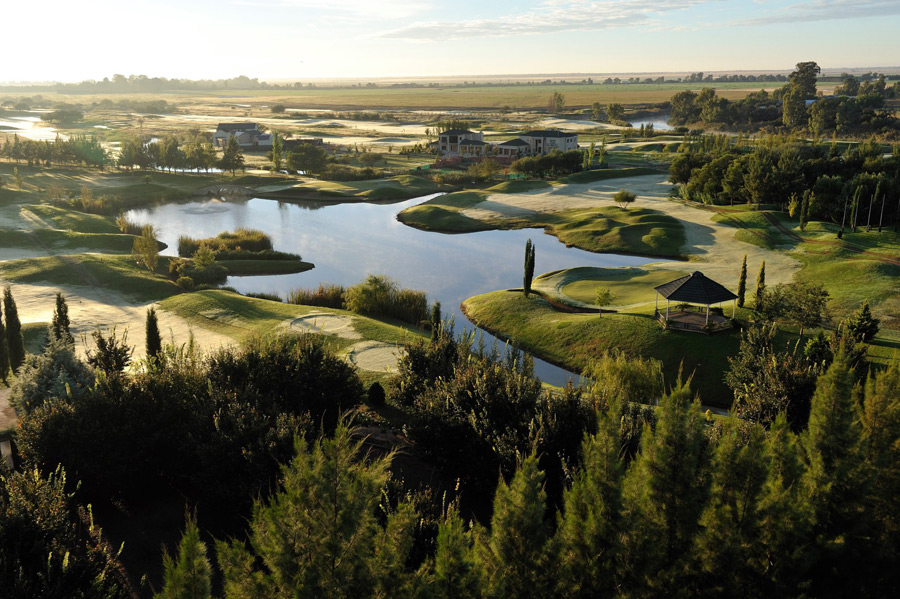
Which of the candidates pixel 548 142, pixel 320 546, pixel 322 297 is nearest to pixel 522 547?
pixel 320 546

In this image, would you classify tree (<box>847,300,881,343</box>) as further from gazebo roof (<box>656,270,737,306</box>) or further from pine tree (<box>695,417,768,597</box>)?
pine tree (<box>695,417,768,597</box>)

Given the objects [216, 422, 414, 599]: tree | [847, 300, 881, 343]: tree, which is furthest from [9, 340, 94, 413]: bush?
[847, 300, 881, 343]: tree

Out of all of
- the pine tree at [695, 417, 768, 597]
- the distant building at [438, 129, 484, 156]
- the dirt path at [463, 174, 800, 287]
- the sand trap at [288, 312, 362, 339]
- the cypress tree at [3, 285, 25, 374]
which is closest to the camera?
the pine tree at [695, 417, 768, 597]

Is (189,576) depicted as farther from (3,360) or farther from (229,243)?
(229,243)

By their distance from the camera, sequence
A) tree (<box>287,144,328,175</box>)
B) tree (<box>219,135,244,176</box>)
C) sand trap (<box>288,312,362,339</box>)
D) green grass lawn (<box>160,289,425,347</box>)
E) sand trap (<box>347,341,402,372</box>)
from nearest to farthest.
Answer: sand trap (<box>347,341,402,372</box>), sand trap (<box>288,312,362,339</box>), green grass lawn (<box>160,289,425,347</box>), tree (<box>219,135,244,176</box>), tree (<box>287,144,328,175</box>)

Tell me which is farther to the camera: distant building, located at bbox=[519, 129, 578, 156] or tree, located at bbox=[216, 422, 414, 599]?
distant building, located at bbox=[519, 129, 578, 156]
